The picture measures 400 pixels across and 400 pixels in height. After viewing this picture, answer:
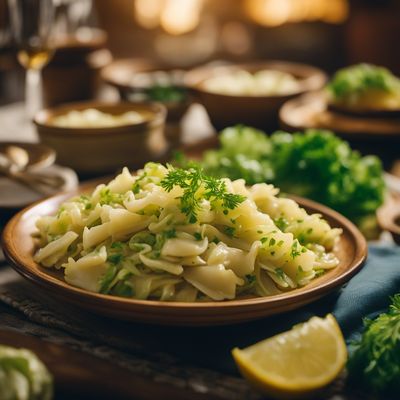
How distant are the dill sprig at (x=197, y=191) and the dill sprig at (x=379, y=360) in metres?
0.55

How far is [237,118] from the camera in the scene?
4238 millimetres

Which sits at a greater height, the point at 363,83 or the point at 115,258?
the point at 115,258

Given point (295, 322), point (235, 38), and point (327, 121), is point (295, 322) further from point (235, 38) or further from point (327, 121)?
point (235, 38)

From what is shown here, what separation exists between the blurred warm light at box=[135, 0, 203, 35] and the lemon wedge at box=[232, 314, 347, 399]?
8.59m

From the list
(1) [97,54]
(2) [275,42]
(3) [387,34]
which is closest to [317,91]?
(1) [97,54]

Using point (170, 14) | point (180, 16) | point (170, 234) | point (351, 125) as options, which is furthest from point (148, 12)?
point (170, 234)

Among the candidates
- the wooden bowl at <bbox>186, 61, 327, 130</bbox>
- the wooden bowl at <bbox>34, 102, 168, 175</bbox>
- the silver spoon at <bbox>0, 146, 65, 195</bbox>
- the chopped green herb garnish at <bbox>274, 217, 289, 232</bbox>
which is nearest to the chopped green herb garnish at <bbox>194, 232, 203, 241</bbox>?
the chopped green herb garnish at <bbox>274, 217, 289, 232</bbox>

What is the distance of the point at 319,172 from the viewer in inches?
119

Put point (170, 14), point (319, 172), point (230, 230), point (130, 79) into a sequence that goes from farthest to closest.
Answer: point (170, 14) < point (130, 79) < point (319, 172) < point (230, 230)

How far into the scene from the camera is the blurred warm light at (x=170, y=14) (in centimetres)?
981

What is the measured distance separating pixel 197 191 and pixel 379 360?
711 mm

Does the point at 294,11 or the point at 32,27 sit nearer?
the point at 32,27

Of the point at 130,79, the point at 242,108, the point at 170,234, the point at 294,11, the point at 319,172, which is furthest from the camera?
Result: the point at 294,11

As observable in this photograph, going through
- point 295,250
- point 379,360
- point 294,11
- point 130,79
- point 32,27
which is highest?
Result: point 32,27
